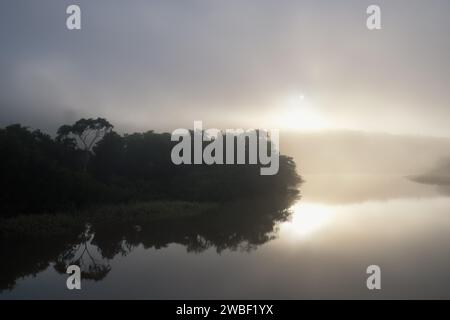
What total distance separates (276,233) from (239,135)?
79.3ft

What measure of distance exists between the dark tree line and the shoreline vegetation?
0.05m

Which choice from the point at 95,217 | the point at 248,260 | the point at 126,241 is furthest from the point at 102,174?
the point at 248,260

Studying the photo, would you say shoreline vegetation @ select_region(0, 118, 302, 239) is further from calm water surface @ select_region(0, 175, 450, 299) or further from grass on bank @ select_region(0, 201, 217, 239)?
calm water surface @ select_region(0, 175, 450, 299)

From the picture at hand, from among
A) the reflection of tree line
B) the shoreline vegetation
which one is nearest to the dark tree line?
the shoreline vegetation

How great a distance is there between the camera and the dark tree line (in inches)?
885

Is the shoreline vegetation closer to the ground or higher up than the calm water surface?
higher up

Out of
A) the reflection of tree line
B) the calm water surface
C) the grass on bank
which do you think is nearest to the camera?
the calm water surface

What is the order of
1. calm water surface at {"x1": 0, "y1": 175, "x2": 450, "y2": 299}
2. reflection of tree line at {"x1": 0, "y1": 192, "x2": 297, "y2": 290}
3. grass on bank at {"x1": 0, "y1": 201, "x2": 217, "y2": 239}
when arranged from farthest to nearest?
1. grass on bank at {"x1": 0, "y1": 201, "x2": 217, "y2": 239}
2. reflection of tree line at {"x1": 0, "y1": 192, "x2": 297, "y2": 290}
3. calm water surface at {"x1": 0, "y1": 175, "x2": 450, "y2": 299}

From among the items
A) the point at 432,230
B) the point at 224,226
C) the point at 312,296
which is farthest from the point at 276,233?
the point at 312,296

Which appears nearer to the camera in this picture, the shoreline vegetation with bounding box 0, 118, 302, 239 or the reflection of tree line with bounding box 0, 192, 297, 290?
the reflection of tree line with bounding box 0, 192, 297, 290

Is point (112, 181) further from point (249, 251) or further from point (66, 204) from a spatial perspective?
point (249, 251)

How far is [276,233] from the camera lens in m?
23.3

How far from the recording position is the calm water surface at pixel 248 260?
13141mm

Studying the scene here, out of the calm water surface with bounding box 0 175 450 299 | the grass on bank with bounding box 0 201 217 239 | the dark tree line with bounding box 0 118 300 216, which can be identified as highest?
the dark tree line with bounding box 0 118 300 216
